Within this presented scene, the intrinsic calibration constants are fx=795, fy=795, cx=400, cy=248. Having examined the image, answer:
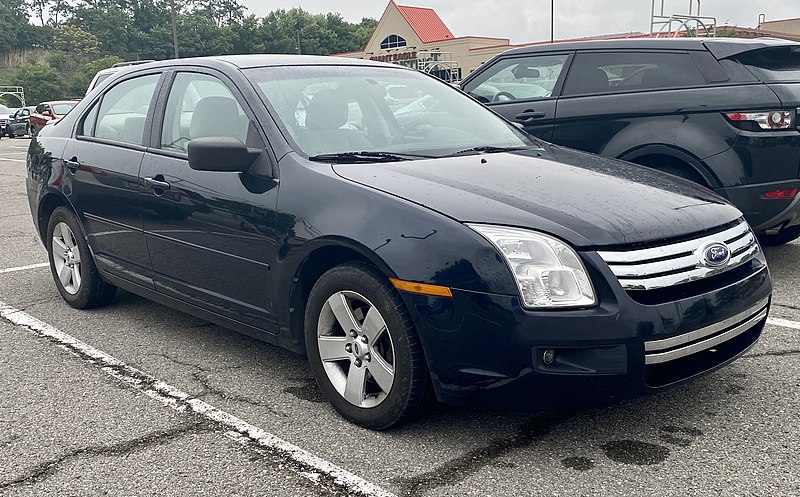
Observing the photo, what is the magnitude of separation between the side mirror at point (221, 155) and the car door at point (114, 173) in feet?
3.01

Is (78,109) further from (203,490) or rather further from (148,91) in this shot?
(203,490)

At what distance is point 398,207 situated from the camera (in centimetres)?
315

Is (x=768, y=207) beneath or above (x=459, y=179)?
beneath

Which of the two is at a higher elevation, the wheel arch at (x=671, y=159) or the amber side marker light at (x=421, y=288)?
the wheel arch at (x=671, y=159)

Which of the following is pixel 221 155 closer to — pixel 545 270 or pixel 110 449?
pixel 110 449

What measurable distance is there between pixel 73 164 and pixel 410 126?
236 cm

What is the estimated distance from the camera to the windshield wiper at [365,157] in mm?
3672

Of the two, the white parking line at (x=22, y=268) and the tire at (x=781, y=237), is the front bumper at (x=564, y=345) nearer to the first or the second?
the tire at (x=781, y=237)

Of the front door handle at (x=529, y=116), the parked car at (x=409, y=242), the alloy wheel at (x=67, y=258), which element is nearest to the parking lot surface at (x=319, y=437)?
the parked car at (x=409, y=242)

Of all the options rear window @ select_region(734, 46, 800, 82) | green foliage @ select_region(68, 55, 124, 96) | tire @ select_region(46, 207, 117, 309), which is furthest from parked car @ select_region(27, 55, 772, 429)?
green foliage @ select_region(68, 55, 124, 96)

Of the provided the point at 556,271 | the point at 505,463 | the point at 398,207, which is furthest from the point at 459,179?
the point at 505,463

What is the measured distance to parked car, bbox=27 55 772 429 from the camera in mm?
2895

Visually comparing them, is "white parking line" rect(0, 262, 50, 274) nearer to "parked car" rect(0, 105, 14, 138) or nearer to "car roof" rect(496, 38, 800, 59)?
"car roof" rect(496, 38, 800, 59)

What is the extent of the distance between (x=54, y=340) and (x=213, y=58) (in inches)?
75.3
